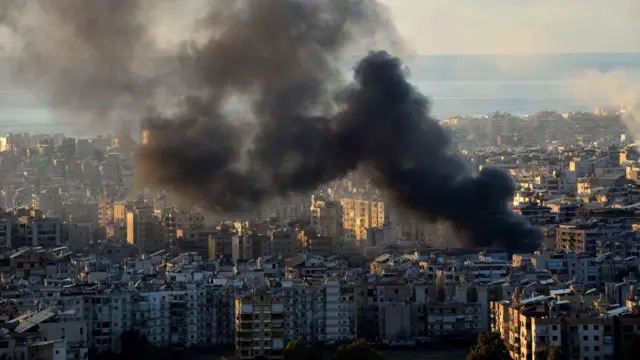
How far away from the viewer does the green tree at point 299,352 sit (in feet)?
91.4

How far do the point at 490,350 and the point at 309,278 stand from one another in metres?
8.20

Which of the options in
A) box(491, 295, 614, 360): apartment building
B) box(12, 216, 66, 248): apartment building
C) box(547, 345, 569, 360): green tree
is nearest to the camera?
box(547, 345, 569, 360): green tree

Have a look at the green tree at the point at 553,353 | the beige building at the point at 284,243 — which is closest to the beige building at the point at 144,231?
the beige building at the point at 284,243

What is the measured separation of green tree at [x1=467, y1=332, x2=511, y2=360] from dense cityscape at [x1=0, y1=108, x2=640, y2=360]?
231 mm

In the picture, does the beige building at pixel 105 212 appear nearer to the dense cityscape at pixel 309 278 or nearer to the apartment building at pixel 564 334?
the dense cityscape at pixel 309 278

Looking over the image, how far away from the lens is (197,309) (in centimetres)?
3238

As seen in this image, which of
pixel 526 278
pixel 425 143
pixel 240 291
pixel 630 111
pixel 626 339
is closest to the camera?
pixel 626 339

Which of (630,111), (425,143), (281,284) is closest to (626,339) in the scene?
(281,284)

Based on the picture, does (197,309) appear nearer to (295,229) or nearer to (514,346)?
(514,346)

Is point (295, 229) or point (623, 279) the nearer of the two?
point (623, 279)

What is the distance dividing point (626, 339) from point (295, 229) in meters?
22.3

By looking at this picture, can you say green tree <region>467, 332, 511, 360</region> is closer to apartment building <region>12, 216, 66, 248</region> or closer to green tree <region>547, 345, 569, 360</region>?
green tree <region>547, 345, 569, 360</region>

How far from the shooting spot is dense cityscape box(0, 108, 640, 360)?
2822cm

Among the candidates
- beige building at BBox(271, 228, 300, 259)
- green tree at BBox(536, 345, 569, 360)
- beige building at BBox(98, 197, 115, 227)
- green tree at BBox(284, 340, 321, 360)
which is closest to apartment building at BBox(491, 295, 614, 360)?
green tree at BBox(536, 345, 569, 360)
